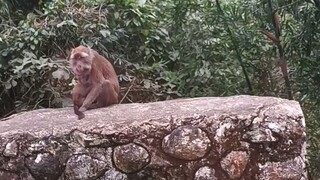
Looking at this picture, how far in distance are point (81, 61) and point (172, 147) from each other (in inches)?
55.7

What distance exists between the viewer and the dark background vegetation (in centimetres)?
582

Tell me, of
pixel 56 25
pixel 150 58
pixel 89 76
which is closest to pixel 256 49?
pixel 150 58

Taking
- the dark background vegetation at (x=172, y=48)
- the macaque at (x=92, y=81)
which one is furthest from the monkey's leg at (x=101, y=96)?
the dark background vegetation at (x=172, y=48)

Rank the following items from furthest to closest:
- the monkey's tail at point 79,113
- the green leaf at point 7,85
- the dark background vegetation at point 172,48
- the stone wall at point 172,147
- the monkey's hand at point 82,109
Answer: the green leaf at point 7,85 → the dark background vegetation at point 172,48 → the monkey's hand at point 82,109 → the monkey's tail at point 79,113 → the stone wall at point 172,147

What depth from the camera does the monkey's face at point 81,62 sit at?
16.6 ft

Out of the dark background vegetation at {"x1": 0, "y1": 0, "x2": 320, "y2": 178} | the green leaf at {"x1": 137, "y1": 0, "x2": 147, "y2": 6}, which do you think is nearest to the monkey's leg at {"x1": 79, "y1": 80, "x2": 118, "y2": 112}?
the dark background vegetation at {"x1": 0, "y1": 0, "x2": 320, "y2": 178}

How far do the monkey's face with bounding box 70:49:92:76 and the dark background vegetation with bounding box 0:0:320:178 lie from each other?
1.57 metres

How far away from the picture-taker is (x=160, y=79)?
700cm

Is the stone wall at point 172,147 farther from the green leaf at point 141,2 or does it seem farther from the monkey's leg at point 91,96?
the green leaf at point 141,2

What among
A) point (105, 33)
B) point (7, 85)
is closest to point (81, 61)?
point (105, 33)

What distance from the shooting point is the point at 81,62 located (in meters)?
5.07

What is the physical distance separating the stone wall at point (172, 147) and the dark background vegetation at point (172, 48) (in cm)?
156

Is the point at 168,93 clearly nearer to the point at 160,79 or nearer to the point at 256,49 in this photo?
the point at 160,79

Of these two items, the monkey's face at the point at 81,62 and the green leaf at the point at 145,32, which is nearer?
the monkey's face at the point at 81,62
